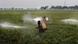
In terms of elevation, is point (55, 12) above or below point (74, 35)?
above

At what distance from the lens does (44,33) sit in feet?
8.36

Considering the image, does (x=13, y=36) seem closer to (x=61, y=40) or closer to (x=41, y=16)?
(x=41, y=16)

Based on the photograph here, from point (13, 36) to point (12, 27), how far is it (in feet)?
0.43

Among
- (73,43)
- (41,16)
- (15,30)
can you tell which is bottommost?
(73,43)

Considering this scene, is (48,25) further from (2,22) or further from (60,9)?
(2,22)

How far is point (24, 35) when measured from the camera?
8.30 feet

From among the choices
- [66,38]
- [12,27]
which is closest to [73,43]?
[66,38]

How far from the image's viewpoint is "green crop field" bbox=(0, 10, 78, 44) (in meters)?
2.49

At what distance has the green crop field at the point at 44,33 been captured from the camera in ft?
8.16

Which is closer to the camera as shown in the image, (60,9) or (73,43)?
(73,43)

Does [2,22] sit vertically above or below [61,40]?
above

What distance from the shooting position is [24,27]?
2598 mm

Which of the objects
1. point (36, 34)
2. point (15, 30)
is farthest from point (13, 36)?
point (36, 34)

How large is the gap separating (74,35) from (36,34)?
1.51 ft
